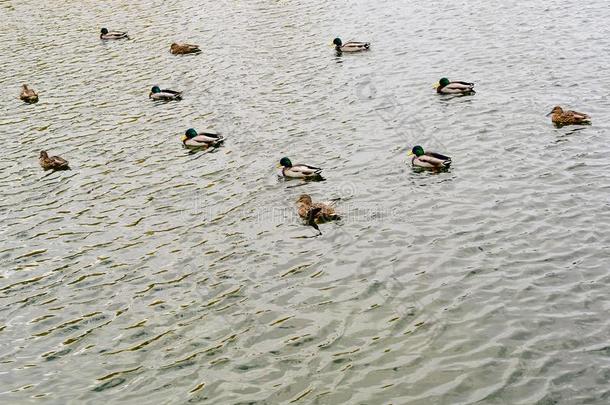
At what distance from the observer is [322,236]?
19.1 meters

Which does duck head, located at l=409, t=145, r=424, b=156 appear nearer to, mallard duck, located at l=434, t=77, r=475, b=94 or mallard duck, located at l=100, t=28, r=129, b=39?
mallard duck, located at l=434, t=77, r=475, b=94

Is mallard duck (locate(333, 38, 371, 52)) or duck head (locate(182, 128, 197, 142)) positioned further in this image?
mallard duck (locate(333, 38, 371, 52))

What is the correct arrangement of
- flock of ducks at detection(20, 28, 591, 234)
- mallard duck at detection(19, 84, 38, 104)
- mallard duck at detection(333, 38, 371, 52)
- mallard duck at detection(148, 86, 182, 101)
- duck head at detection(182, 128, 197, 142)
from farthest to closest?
mallard duck at detection(333, 38, 371, 52), mallard duck at detection(19, 84, 38, 104), mallard duck at detection(148, 86, 182, 101), duck head at detection(182, 128, 197, 142), flock of ducks at detection(20, 28, 591, 234)

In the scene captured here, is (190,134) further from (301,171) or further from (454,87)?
(454,87)

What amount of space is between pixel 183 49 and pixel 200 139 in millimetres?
14063

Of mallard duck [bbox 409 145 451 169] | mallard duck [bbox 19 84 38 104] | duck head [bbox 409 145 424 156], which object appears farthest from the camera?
mallard duck [bbox 19 84 38 104]

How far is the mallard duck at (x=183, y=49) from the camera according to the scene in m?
38.1

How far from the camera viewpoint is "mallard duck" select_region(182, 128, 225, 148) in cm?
2564

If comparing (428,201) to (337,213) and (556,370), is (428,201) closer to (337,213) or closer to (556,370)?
(337,213)

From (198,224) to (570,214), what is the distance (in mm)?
10285

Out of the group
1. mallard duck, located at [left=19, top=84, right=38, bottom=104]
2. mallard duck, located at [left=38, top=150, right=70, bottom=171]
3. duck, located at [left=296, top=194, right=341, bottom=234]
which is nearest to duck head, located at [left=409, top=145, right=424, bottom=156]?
duck, located at [left=296, top=194, right=341, bottom=234]

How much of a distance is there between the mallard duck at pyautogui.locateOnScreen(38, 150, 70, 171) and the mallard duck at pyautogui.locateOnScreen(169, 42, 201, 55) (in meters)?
14.8

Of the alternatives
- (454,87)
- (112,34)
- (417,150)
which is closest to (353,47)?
(454,87)

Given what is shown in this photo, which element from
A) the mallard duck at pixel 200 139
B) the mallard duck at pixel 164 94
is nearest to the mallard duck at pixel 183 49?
the mallard duck at pixel 164 94
